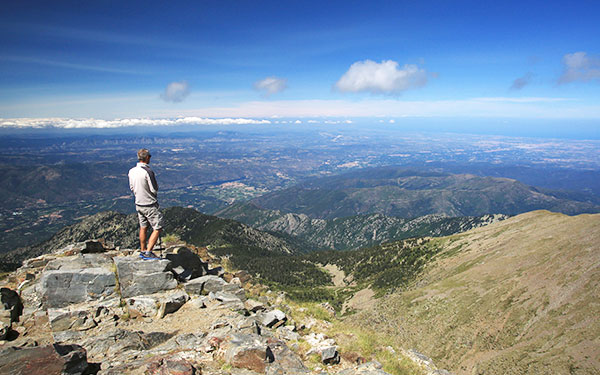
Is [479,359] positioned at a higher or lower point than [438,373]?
lower

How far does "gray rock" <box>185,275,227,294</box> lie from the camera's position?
1681cm

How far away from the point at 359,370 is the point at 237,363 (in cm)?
573

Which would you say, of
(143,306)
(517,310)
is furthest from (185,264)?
(517,310)

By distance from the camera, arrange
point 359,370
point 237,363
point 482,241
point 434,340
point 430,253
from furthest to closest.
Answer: point 430,253
point 482,241
point 434,340
point 359,370
point 237,363

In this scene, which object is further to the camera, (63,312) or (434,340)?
(434,340)

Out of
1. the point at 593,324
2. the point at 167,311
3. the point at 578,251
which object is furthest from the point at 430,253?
the point at 167,311

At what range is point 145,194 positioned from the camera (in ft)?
49.2

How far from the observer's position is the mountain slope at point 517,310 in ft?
128

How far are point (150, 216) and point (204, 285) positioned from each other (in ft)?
18.5

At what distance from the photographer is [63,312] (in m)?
12.8

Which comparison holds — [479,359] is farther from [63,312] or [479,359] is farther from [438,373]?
[63,312]

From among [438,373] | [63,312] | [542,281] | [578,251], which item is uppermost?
[63,312]

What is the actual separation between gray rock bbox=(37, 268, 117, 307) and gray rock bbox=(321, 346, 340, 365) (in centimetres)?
1156

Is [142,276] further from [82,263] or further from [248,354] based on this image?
[248,354]
